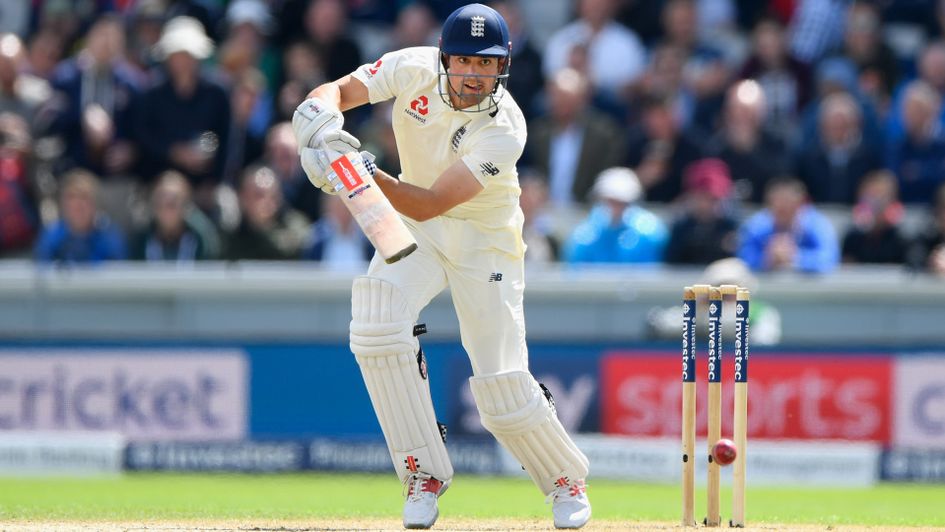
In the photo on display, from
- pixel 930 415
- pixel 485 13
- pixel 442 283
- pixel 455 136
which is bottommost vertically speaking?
pixel 930 415

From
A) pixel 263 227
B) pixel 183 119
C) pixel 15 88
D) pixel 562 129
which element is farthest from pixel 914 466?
pixel 15 88

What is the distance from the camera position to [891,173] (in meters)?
12.1

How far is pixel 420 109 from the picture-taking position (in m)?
6.29

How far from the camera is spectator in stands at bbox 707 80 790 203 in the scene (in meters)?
11.8

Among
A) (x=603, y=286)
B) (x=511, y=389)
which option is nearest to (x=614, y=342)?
(x=603, y=286)

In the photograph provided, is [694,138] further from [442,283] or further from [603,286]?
[442,283]

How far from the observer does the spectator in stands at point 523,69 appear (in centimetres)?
1252

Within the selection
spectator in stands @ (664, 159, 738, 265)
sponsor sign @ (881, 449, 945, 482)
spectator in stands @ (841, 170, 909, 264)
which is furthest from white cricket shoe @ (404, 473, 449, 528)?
spectator in stands @ (841, 170, 909, 264)

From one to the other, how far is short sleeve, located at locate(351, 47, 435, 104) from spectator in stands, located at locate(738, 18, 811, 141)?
6.59m

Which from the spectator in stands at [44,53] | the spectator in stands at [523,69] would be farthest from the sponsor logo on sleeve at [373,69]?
the spectator in stands at [44,53]

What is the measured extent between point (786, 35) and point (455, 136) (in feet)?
23.8

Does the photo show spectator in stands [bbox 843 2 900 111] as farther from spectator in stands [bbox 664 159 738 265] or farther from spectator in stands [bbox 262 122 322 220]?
spectator in stands [bbox 262 122 322 220]

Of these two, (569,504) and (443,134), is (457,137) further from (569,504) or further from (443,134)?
(569,504)

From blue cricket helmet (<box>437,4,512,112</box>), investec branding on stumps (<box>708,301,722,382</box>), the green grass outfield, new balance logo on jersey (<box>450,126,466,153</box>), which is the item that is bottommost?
the green grass outfield
